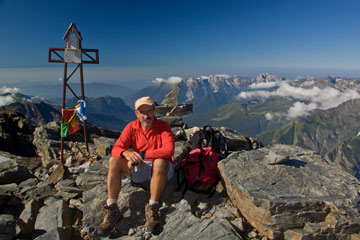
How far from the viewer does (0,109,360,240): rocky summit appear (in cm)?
512

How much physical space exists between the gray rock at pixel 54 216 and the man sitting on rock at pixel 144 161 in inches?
72.6

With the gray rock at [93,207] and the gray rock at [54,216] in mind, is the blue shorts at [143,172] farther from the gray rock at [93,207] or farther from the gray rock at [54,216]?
the gray rock at [54,216]

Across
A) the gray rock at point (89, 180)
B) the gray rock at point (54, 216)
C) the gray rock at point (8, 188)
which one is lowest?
the gray rock at point (54, 216)

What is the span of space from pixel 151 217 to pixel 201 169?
2880mm

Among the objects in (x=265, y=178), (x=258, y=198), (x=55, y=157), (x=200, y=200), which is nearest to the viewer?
(x=258, y=198)

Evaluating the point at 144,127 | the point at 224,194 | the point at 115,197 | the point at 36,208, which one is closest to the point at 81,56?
the point at 144,127

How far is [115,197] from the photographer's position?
5.86m

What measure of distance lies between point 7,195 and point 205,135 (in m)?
9.06

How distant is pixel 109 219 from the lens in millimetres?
5566

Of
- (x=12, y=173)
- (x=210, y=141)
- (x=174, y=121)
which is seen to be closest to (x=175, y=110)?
(x=174, y=121)

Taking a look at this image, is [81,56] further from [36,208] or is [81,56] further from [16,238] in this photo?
[16,238]

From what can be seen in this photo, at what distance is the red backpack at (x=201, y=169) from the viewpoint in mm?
7637

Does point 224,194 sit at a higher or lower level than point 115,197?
lower

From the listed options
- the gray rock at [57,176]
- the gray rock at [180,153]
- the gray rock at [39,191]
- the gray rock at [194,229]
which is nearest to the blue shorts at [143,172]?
the gray rock at [194,229]
